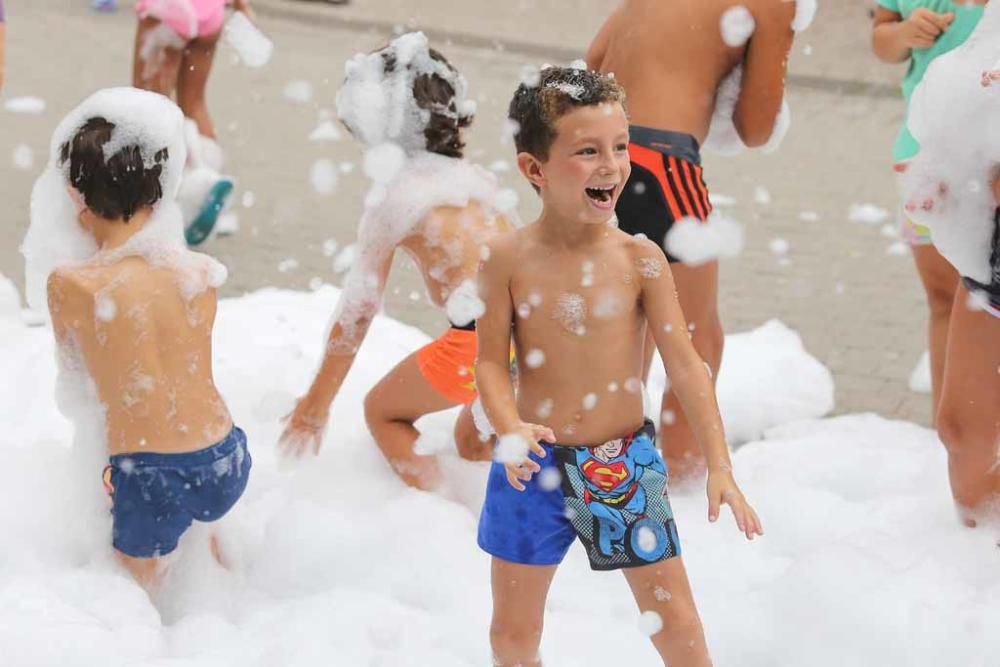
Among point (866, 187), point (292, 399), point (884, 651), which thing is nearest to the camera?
point (884, 651)

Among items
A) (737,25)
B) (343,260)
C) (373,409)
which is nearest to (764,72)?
(737,25)

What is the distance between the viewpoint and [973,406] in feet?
9.63

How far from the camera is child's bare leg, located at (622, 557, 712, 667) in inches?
91.8

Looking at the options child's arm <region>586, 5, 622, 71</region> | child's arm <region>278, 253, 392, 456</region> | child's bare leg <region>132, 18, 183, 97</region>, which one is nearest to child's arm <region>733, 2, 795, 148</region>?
child's arm <region>586, 5, 622, 71</region>

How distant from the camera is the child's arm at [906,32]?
11.6 feet

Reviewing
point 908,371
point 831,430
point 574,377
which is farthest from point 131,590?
point 908,371

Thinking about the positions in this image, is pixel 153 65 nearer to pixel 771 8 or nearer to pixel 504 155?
pixel 504 155

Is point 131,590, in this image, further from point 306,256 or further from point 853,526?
point 306,256

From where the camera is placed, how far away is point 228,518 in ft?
10.4

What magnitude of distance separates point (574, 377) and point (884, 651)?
93 centimetres

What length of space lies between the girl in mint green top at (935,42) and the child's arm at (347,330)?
1346mm

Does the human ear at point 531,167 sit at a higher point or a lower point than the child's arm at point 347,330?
higher

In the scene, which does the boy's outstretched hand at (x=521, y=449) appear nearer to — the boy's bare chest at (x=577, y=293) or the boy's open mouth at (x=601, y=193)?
the boy's bare chest at (x=577, y=293)

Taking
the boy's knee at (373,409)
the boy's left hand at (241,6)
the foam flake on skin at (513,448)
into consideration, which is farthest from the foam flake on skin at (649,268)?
the boy's left hand at (241,6)
